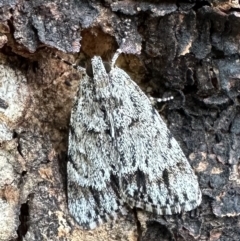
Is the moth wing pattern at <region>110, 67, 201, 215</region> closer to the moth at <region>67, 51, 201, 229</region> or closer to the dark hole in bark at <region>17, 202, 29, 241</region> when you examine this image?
the moth at <region>67, 51, 201, 229</region>

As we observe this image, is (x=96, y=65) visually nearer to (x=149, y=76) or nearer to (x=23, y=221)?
(x=149, y=76)

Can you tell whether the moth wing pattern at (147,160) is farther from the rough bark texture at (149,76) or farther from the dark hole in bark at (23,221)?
the dark hole in bark at (23,221)

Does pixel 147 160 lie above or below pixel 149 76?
below

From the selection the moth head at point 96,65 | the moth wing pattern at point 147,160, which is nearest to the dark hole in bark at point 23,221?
the moth wing pattern at point 147,160

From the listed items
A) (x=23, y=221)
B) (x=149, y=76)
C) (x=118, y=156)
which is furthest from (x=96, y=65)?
(x=23, y=221)

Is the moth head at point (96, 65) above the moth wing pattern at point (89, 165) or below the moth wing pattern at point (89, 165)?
above

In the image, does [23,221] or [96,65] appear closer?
[23,221]
